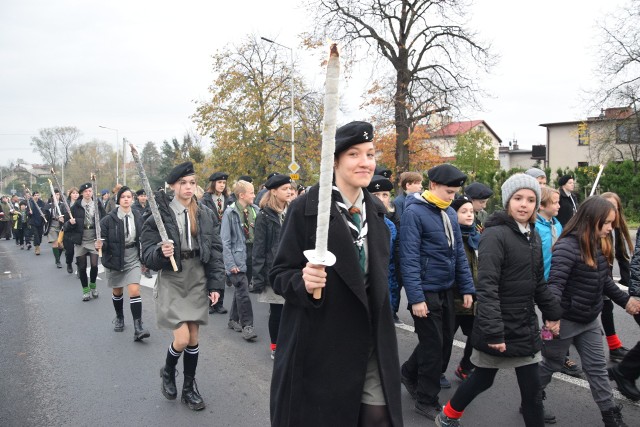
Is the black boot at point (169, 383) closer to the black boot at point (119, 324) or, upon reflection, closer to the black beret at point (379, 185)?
the black boot at point (119, 324)

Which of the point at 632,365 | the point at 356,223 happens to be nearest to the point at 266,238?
the point at 356,223

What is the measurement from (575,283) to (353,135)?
2635mm

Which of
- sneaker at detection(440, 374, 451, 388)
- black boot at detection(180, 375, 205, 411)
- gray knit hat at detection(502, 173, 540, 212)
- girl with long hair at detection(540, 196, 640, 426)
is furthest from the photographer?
sneaker at detection(440, 374, 451, 388)

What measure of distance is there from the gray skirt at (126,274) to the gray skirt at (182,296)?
2549 mm

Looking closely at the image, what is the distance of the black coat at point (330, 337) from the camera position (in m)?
2.10

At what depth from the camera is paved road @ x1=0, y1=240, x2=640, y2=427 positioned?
4.03m

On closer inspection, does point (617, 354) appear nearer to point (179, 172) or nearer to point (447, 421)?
point (447, 421)

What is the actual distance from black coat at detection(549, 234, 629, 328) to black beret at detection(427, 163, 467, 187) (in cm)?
95

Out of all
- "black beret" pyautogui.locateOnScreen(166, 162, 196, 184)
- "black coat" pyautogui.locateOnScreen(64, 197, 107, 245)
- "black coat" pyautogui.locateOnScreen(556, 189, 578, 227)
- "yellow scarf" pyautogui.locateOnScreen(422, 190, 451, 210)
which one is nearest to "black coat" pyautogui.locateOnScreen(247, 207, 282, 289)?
"black beret" pyautogui.locateOnScreen(166, 162, 196, 184)

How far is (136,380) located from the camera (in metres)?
4.86

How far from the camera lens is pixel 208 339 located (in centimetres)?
628

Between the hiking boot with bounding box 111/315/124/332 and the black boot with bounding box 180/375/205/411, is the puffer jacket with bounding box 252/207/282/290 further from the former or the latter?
the hiking boot with bounding box 111/315/124/332

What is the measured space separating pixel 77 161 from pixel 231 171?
4418cm

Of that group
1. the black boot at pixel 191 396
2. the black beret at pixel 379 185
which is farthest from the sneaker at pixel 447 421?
the black beret at pixel 379 185
